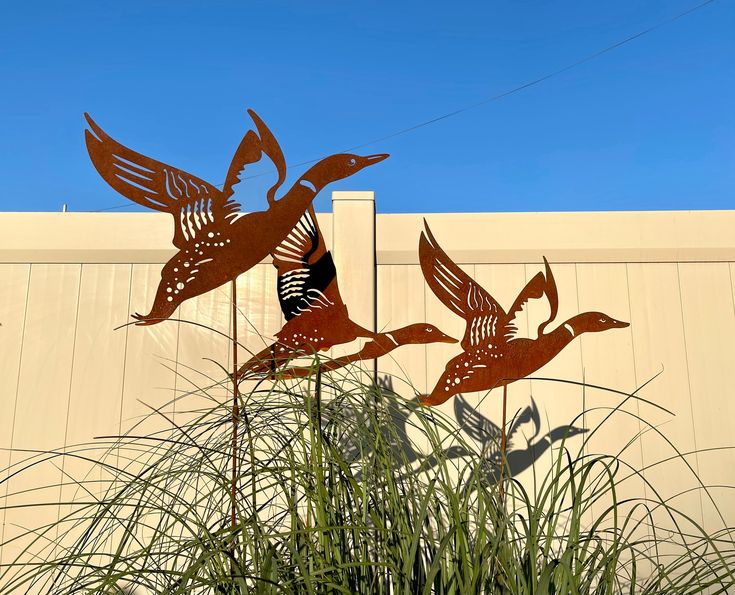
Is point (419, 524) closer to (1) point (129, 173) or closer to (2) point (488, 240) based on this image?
(1) point (129, 173)

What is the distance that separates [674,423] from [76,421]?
281cm

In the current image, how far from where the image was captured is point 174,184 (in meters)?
2.51

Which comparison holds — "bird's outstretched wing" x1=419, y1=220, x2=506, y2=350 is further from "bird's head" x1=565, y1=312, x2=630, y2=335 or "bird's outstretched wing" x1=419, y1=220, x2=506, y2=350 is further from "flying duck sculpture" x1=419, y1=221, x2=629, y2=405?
"bird's head" x1=565, y1=312, x2=630, y2=335

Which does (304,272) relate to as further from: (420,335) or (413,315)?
(413,315)

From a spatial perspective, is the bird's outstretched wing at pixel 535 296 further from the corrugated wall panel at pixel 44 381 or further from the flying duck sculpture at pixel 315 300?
the corrugated wall panel at pixel 44 381

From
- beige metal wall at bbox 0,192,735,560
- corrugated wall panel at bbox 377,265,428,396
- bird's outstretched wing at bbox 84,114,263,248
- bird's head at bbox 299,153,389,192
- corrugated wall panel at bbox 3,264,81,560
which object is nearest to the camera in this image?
bird's outstretched wing at bbox 84,114,263,248

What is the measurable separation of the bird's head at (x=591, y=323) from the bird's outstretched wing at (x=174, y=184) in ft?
4.54

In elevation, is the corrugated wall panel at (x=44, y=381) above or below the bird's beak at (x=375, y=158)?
below

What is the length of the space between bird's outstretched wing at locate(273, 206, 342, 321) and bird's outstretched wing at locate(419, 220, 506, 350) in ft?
1.30

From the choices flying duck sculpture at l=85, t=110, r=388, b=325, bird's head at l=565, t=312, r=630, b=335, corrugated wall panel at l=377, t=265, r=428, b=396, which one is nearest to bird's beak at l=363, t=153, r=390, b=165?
flying duck sculpture at l=85, t=110, r=388, b=325

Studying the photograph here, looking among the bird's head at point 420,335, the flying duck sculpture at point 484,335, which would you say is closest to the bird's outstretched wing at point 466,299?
the flying duck sculpture at point 484,335

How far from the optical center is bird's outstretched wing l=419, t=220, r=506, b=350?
2.89 metres

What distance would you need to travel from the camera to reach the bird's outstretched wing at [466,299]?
2.89m

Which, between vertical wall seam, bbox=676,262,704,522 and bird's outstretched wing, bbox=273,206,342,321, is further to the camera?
A: vertical wall seam, bbox=676,262,704,522
